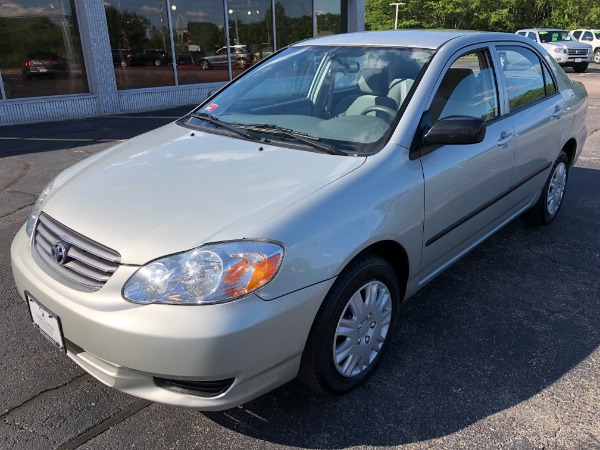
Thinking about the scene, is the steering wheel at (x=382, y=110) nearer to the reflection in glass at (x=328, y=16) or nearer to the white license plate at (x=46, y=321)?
the white license plate at (x=46, y=321)

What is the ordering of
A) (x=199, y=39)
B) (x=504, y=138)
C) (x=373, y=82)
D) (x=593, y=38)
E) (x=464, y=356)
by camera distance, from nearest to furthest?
(x=464, y=356) < (x=373, y=82) < (x=504, y=138) < (x=199, y=39) < (x=593, y=38)

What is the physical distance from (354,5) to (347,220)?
13613mm

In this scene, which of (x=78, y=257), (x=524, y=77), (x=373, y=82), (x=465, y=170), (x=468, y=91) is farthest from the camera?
(x=524, y=77)

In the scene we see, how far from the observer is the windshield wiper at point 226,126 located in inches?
110

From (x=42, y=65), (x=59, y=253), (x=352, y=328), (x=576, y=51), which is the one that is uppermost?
(x=42, y=65)

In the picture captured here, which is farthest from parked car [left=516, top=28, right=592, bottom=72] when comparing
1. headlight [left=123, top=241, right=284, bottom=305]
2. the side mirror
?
headlight [left=123, top=241, right=284, bottom=305]

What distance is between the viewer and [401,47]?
303cm

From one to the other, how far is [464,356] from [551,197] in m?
2.29

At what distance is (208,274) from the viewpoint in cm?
187

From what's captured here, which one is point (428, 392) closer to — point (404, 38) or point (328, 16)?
point (404, 38)

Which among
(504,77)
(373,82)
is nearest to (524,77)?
(504,77)

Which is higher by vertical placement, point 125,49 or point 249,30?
point 249,30

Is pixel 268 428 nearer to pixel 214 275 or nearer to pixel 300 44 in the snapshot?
pixel 214 275

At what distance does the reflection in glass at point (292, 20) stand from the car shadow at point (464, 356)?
10912 millimetres
